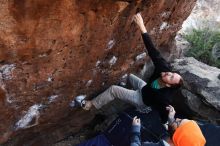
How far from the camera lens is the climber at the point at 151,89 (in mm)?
4828

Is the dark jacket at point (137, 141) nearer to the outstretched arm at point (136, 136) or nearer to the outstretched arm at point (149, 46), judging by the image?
the outstretched arm at point (136, 136)

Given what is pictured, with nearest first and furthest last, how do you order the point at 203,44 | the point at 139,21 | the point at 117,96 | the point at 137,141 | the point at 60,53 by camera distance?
1. the point at 60,53
2. the point at 137,141
3. the point at 139,21
4. the point at 117,96
5. the point at 203,44

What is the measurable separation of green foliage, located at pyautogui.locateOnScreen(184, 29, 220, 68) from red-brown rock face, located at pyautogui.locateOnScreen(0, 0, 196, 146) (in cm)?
288

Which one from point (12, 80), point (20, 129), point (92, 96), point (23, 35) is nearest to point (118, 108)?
point (92, 96)

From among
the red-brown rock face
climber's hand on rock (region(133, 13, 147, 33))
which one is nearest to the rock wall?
the red-brown rock face

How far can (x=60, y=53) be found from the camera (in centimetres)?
429

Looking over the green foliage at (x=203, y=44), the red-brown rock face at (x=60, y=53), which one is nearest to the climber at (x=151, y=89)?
the red-brown rock face at (x=60, y=53)

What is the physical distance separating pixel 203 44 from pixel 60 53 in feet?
17.6

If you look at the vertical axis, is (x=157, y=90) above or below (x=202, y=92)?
above

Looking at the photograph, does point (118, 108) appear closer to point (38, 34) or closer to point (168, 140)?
point (168, 140)

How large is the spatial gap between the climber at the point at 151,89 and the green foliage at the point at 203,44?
3.34 meters

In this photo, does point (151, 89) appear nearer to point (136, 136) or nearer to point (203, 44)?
point (136, 136)

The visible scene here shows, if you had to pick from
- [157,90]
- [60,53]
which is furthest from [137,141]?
[60,53]

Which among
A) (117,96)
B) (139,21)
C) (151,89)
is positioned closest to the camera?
(139,21)
